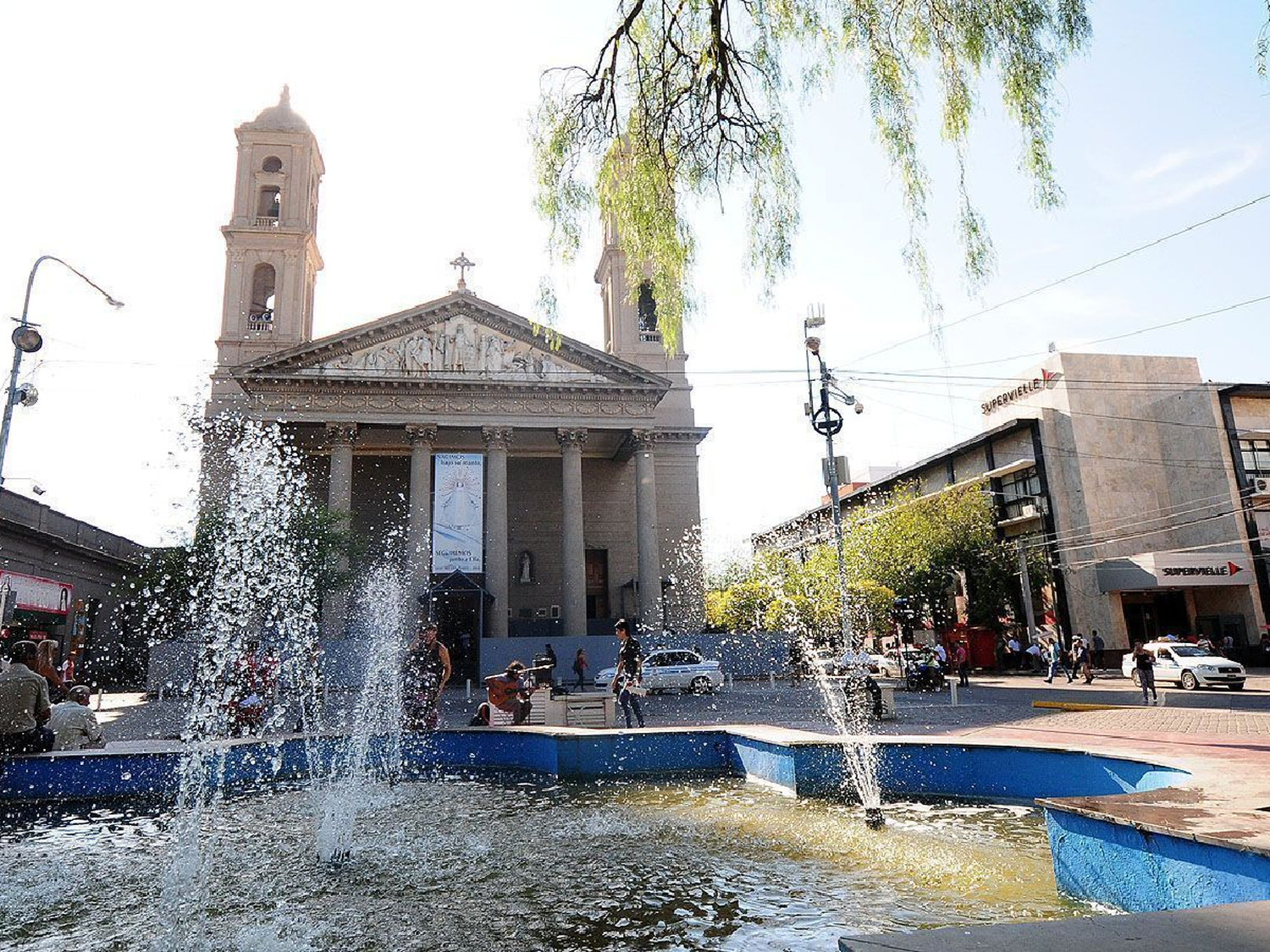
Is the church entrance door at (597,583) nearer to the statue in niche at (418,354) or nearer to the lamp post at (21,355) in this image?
the statue in niche at (418,354)

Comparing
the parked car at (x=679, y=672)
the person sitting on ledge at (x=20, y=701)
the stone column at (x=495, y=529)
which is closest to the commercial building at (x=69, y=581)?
the person sitting on ledge at (x=20, y=701)

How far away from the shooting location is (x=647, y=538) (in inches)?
1328

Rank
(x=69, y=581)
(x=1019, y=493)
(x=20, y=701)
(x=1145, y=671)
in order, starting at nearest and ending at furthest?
(x=20, y=701) < (x=1145, y=671) < (x=69, y=581) < (x=1019, y=493)

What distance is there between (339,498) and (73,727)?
74.0 feet

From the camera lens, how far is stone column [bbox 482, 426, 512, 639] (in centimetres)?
3148

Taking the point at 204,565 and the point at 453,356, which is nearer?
the point at 204,565

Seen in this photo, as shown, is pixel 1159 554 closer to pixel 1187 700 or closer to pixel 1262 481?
pixel 1262 481

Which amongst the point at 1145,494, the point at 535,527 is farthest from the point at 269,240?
the point at 1145,494

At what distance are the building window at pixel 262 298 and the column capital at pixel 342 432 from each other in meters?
8.88

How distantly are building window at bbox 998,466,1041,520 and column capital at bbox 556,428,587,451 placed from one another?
20.4m

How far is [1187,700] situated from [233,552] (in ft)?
105

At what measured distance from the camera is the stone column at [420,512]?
101ft

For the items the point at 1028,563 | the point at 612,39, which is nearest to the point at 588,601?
the point at 1028,563

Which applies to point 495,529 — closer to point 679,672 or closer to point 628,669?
point 679,672
